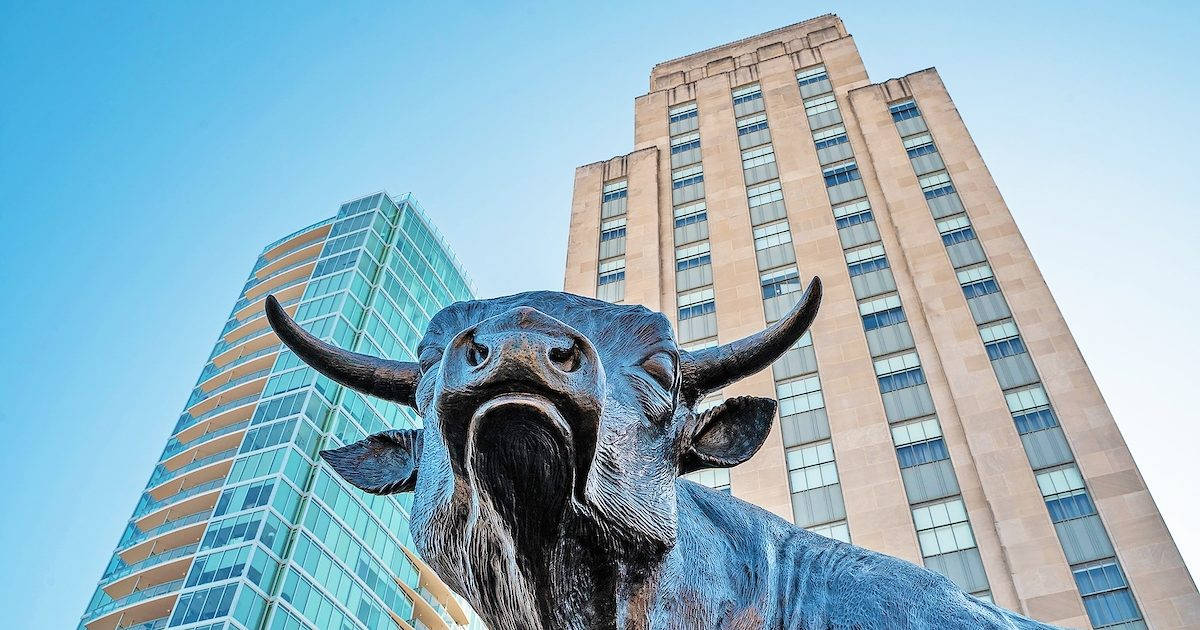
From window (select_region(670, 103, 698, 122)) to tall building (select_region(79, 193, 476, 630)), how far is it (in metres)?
22.2

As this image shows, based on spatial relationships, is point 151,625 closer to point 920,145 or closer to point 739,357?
point 920,145

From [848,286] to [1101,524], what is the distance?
48.3 ft

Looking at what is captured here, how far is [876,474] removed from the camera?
3241 cm

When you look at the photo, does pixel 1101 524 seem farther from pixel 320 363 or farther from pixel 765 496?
pixel 320 363

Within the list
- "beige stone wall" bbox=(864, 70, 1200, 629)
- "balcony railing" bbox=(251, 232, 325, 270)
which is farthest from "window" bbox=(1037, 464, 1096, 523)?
"balcony railing" bbox=(251, 232, 325, 270)

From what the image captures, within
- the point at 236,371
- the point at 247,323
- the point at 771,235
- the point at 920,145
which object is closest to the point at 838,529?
the point at 771,235

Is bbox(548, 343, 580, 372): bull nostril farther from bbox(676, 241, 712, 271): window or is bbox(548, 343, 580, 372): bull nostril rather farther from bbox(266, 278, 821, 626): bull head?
bbox(676, 241, 712, 271): window

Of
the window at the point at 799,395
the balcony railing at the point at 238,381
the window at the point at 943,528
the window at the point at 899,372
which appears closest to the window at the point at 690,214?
the window at the point at 799,395

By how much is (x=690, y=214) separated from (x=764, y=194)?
382 centimetres

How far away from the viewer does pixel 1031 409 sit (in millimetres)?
32812

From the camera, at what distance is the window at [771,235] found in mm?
44531

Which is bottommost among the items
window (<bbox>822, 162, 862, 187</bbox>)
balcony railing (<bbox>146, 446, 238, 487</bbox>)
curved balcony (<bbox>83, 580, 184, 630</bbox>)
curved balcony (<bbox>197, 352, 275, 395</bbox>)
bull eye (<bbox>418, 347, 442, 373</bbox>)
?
bull eye (<bbox>418, 347, 442, 373</bbox>)

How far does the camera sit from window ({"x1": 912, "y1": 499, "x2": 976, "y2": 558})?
29625mm

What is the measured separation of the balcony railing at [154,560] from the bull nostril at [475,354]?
49.7 metres
